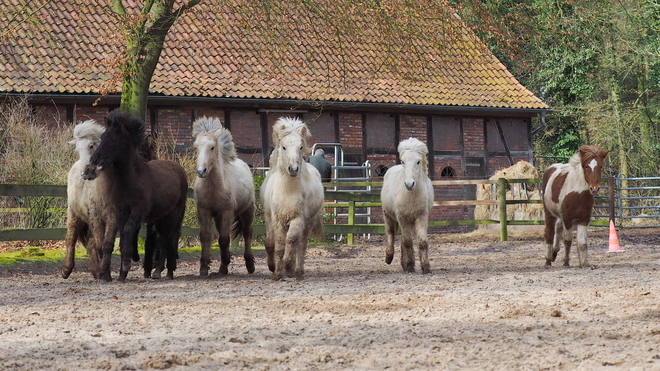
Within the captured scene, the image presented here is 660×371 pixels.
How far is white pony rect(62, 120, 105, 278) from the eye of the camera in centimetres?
1116

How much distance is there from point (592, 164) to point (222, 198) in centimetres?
502

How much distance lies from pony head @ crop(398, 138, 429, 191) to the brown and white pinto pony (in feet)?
7.20

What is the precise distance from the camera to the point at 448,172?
29375 mm

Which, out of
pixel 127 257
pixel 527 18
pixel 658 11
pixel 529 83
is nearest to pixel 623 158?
pixel 529 83

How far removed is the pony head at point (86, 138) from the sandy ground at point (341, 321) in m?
1.60

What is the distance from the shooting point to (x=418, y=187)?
1193 cm

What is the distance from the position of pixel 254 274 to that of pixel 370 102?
1476 cm

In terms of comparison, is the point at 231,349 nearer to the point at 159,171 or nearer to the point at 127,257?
the point at 127,257

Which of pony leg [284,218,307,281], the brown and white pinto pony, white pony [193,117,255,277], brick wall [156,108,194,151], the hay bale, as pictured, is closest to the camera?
pony leg [284,218,307,281]

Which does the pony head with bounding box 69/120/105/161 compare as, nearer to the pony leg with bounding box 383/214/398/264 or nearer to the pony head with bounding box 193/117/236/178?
the pony head with bounding box 193/117/236/178

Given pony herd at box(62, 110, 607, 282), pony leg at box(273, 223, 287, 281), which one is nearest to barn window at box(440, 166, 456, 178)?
pony herd at box(62, 110, 607, 282)

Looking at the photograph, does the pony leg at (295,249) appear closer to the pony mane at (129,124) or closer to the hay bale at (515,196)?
the pony mane at (129,124)

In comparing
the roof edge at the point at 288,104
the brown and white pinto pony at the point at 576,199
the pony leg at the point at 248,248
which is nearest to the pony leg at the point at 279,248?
the pony leg at the point at 248,248

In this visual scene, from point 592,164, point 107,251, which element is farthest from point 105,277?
point 592,164
